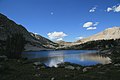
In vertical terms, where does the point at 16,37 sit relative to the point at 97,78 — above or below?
above

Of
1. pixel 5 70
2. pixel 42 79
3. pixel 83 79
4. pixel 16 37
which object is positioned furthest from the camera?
pixel 16 37

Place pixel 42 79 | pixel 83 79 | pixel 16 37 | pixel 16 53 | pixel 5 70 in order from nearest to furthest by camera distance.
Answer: pixel 83 79 → pixel 42 79 → pixel 5 70 → pixel 16 53 → pixel 16 37

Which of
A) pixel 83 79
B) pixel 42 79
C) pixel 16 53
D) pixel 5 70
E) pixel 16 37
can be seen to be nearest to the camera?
pixel 83 79

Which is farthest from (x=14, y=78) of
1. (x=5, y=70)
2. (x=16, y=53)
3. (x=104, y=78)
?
(x=16, y=53)

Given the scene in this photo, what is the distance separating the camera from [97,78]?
28.4 metres

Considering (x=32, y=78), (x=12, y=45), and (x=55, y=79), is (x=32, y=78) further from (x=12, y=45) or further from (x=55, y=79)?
(x=12, y=45)

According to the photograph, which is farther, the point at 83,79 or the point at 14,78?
the point at 14,78

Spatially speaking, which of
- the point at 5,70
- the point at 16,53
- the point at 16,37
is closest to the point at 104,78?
the point at 5,70

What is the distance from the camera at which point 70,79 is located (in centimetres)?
2866

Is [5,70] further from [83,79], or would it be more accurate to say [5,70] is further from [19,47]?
[19,47]

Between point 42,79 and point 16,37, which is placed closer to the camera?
point 42,79

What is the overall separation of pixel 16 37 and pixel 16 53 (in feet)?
34.0

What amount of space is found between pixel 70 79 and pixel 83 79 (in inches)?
76.4

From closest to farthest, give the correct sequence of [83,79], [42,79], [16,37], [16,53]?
[83,79] < [42,79] < [16,53] < [16,37]
